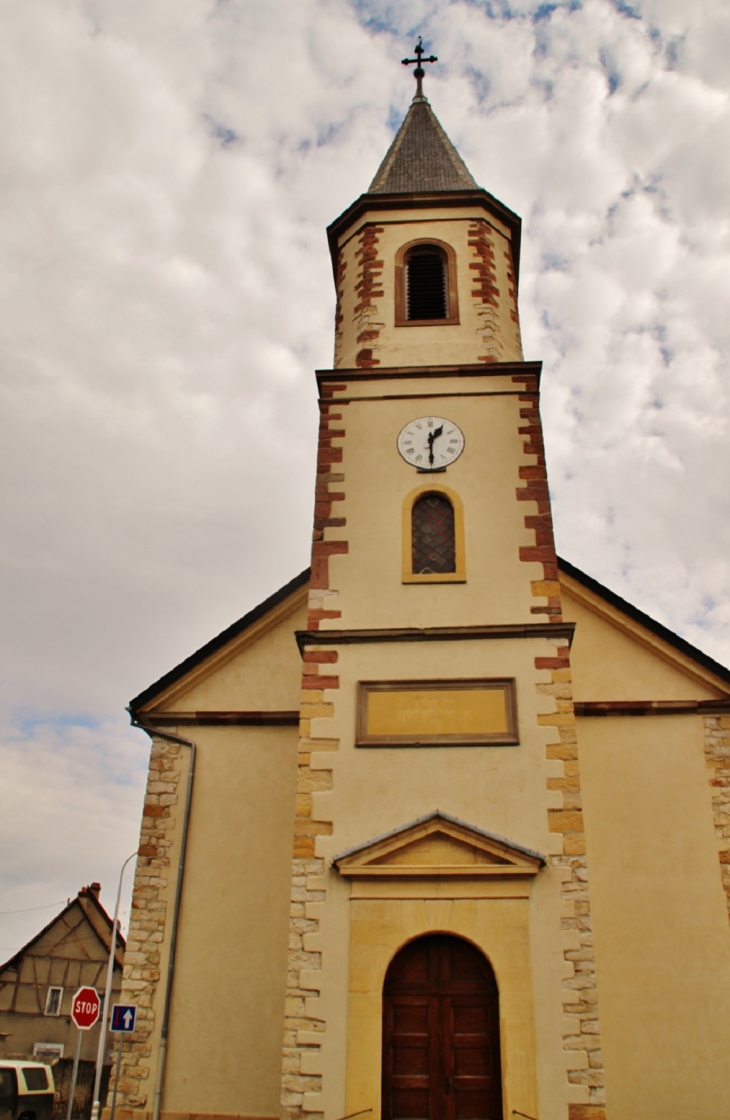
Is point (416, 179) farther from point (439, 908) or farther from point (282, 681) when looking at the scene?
point (439, 908)

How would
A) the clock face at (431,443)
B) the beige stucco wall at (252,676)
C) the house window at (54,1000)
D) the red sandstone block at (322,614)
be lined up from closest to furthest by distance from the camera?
1. the red sandstone block at (322,614)
2. the clock face at (431,443)
3. the beige stucco wall at (252,676)
4. the house window at (54,1000)

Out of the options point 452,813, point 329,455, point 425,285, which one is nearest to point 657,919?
point 452,813

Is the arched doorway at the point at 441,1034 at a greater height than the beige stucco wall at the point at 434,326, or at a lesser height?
lesser

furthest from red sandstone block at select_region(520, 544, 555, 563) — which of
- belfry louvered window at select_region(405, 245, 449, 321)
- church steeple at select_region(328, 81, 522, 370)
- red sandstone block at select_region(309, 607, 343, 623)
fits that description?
belfry louvered window at select_region(405, 245, 449, 321)

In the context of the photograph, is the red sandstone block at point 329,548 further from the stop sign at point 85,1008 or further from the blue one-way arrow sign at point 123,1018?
the stop sign at point 85,1008

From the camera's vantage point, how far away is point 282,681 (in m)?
13.1

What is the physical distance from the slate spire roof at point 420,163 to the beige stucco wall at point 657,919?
9.97 metres

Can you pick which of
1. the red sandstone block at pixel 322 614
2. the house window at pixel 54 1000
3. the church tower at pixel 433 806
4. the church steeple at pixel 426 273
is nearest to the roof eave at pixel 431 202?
the church steeple at pixel 426 273

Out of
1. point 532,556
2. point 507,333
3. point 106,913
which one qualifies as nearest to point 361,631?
point 532,556

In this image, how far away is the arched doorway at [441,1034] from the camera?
28.7 ft

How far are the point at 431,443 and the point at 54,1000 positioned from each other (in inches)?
778

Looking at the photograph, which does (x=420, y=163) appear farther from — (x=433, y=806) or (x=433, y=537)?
(x=433, y=806)

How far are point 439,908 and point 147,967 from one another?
4408 millimetres

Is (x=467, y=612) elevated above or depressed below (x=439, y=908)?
above
